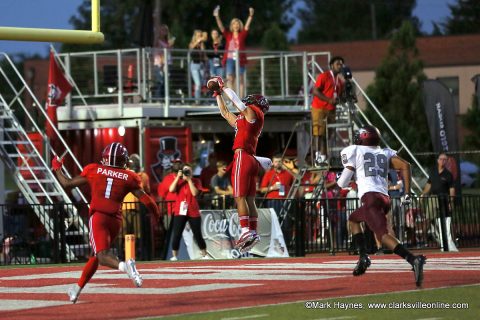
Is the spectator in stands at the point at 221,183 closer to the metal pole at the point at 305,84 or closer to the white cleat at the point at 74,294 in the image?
the metal pole at the point at 305,84

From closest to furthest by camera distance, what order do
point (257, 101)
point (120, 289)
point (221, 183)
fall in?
point (120, 289), point (257, 101), point (221, 183)

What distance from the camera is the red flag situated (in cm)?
2795

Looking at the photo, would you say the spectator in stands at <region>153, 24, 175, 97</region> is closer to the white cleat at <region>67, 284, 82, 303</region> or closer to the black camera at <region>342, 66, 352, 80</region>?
the black camera at <region>342, 66, 352, 80</region>

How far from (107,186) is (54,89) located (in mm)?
14803

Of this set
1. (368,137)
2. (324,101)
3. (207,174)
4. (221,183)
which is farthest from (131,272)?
(207,174)

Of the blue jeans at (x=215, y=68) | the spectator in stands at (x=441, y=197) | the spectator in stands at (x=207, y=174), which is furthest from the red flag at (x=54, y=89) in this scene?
the spectator in stands at (x=441, y=197)

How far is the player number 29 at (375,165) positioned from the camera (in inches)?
589

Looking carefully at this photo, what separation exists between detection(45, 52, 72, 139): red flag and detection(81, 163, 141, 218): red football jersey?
14.5 meters

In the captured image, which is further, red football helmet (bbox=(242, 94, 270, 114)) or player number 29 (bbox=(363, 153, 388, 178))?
red football helmet (bbox=(242, 94, 270, 114))

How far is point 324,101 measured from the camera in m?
24.5

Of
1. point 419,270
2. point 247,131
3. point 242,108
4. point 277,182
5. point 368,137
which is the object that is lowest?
point 419,270

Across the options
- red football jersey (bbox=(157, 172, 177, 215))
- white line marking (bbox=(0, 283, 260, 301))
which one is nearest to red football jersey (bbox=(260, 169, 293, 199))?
red football jersey (bbox=(157, 172, 177, 215))

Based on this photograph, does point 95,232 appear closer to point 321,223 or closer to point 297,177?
point 321,223

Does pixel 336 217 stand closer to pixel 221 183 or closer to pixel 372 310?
pixel 221 183
